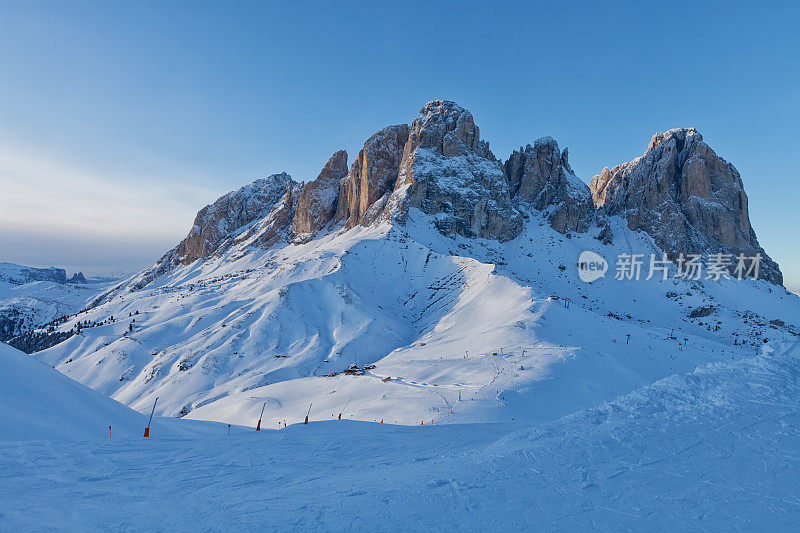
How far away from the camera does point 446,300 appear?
249ft

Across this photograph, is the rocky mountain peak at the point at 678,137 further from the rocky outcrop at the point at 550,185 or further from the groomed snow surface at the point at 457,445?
the groomed snow surface at the point at 457,445

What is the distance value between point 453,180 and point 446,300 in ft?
177

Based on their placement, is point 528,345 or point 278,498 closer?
point 278,498

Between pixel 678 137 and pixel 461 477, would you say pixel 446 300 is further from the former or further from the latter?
pixel 678 137

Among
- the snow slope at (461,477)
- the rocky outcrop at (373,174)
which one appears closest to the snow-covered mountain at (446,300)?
the rocky outcrop at (373,174)

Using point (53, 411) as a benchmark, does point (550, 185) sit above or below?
A: above

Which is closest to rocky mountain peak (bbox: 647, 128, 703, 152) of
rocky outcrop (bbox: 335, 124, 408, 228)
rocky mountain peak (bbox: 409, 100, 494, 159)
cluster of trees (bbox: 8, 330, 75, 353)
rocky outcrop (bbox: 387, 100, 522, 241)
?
rocky outcrop (bbox: 387, 100, 522, 241)

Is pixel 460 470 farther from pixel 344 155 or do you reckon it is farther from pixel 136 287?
pixel 136 287

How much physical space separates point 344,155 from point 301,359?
425ft

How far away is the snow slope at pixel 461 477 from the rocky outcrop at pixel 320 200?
143 meters

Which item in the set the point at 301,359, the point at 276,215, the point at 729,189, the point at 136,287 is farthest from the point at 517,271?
the point at 136,287

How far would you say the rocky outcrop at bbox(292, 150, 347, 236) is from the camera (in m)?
154

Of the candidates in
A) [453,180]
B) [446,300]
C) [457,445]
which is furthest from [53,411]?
[453,180]

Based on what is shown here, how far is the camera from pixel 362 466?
11.2m
